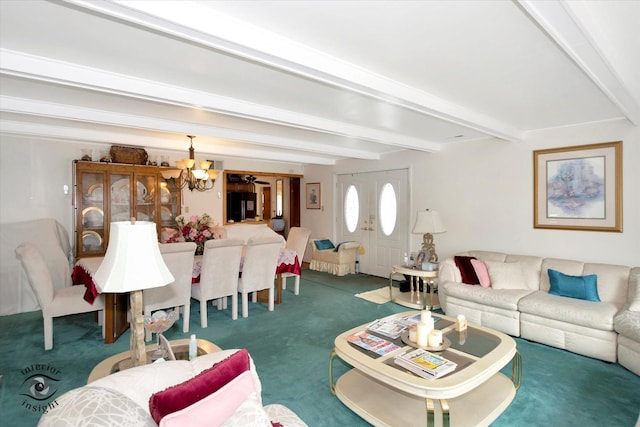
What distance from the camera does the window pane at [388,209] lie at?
20.6 ft

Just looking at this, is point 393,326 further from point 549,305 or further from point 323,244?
point 323,244

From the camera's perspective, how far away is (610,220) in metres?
3.79

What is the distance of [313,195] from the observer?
7891 millimetres

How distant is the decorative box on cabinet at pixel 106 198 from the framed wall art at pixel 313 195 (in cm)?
342

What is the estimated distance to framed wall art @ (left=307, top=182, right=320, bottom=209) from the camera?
7.76 metres

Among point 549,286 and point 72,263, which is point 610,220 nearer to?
point 549,286

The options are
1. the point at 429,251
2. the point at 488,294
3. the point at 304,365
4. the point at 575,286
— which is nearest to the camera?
the point at 304,365

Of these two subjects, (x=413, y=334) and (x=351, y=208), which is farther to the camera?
(x=351, y=208)

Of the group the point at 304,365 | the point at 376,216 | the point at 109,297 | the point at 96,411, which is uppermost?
the point at 376,216


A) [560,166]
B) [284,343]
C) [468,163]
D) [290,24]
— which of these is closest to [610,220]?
[560,166]

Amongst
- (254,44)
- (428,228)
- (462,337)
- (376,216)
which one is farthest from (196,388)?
(376,216)

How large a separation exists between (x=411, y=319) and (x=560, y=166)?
2849mm

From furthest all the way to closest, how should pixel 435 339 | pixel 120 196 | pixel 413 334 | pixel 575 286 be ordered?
pixel 120 196 < pixel 575 286 < pixel 413 334 < pixel 435 339

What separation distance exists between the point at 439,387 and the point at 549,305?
2.15 metres
